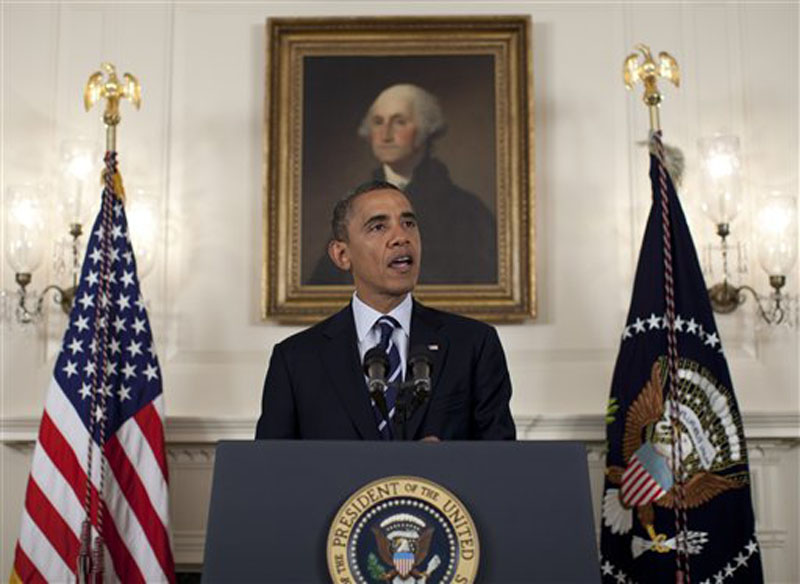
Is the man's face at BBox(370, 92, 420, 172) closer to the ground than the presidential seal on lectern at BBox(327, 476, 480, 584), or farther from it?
farther from it

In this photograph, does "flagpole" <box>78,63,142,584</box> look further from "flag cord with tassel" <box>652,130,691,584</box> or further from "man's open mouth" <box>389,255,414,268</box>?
"flag cord with tassel" <box>652,130,691,584</box>

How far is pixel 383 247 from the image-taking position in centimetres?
266

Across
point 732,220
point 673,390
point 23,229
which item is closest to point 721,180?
point 732,220

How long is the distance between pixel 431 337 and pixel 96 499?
179cm

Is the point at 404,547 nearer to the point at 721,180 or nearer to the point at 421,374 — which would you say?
the point at 421,374

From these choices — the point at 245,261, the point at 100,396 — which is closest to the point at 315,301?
the point at 245,261

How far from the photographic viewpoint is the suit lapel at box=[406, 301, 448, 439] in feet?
8.36

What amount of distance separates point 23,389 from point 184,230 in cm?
102

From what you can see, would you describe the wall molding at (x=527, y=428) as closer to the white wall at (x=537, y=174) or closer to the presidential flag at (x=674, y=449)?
the white wall at (x=537, y=174)

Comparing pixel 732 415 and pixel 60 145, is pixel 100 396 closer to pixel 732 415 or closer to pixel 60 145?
pixel 60 145

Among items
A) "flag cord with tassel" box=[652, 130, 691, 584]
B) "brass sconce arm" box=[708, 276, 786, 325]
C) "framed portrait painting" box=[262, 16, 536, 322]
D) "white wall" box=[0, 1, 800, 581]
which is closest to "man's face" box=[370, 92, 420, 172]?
"framed portrait painting" box=[262, 16, 536, 322]

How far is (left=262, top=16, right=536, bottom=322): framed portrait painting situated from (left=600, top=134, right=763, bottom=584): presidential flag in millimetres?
649

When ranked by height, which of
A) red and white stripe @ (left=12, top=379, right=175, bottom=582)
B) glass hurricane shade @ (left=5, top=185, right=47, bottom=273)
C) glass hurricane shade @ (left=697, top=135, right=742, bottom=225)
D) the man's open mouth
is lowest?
red and white stripe @ (left=12, top=379, right=175, bottom=582)

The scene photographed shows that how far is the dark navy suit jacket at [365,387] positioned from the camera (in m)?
2.51
